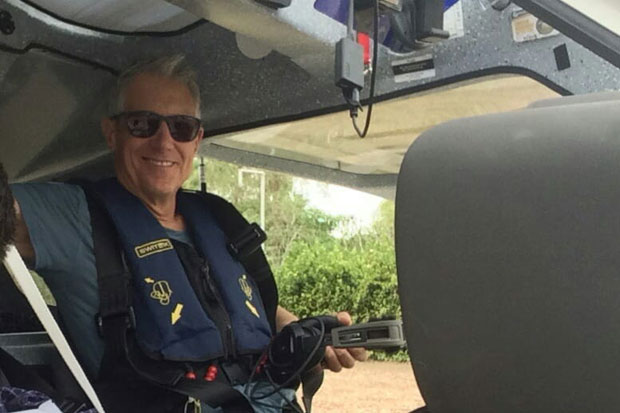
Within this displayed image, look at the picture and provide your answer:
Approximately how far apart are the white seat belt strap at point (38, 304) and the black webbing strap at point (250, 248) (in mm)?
791

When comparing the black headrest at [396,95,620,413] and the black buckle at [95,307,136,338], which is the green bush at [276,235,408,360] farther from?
the black headrest at [396,95,620,413]

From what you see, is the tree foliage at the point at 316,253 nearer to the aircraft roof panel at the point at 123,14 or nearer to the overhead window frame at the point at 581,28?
the aircraft roof panel at the point at 123,14

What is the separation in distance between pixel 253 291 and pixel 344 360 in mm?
336

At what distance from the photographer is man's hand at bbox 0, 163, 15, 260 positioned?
1434 millimetres

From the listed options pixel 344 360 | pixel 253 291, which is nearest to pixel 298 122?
pixel 253 291

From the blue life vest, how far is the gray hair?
0.84 feet

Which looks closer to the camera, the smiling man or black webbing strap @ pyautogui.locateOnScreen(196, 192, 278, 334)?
the smiling man

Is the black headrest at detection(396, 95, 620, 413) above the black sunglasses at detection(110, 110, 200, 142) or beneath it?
beneath

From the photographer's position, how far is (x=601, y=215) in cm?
74

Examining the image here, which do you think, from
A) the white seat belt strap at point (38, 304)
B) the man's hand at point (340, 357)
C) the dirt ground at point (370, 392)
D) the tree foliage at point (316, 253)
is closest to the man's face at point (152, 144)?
the man's hand at point (340, 357)

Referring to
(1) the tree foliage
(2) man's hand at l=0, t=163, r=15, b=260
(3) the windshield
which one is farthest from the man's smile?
(1) the tree foliage

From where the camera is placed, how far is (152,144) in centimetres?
233

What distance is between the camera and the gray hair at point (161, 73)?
Answer: 7.50 feet

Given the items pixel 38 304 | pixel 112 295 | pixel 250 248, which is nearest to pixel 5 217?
pixel 38 304
